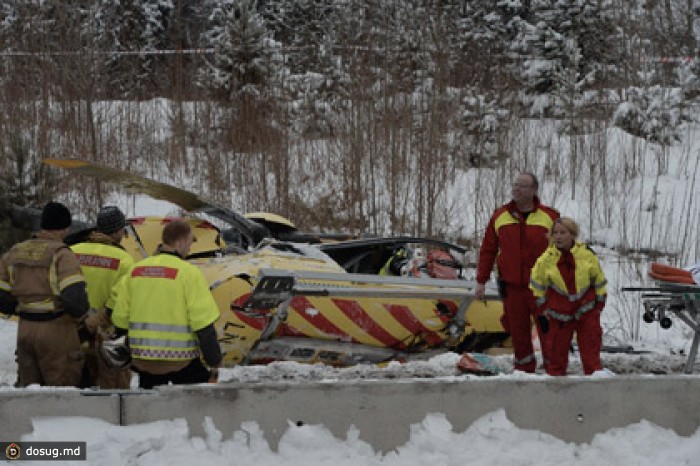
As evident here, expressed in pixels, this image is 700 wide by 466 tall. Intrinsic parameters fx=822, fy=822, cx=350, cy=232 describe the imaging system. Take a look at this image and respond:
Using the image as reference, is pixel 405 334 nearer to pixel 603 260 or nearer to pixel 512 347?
pixel 512 347

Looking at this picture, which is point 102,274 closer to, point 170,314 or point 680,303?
point 170,314

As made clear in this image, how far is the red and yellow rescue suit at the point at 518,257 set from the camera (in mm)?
6113

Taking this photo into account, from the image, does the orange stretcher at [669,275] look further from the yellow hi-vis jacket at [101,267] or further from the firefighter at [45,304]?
the firefighter at [45,304]

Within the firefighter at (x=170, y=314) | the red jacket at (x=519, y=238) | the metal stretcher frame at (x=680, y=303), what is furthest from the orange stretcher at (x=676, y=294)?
the firefighter at (x=170, y=314)

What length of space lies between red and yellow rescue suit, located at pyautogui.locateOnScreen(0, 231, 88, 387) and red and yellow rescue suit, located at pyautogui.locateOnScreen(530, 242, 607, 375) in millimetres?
3081

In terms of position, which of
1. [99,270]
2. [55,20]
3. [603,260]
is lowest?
Result: [603,260]

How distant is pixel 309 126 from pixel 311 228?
2.39 metres

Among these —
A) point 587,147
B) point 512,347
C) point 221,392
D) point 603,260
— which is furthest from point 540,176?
point 221,392

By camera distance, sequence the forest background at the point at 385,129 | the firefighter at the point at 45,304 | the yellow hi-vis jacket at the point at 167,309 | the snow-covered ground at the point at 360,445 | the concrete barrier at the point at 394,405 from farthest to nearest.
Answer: the forest background at the point at 385,129, the firefighter at the point at 45,304, the yellow hi-vis jacket at the point at 167,309, the concrete barrier at the point at 394,405, the snow-covered ground at the point at 360,445

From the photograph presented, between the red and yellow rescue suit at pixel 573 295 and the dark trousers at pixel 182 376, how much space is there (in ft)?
7.84

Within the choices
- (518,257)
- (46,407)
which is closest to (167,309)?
(46,407)

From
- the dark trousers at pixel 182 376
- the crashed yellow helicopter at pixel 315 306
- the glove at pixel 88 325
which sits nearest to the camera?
the dark trousers at pixel 182 376

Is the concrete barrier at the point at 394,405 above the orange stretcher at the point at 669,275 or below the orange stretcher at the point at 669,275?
below

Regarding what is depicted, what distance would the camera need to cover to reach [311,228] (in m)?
12.6
